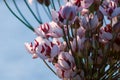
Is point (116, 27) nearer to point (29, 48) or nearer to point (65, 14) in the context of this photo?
point (65, 14)

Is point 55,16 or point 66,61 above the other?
point 55,16

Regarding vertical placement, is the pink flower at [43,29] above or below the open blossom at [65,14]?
below

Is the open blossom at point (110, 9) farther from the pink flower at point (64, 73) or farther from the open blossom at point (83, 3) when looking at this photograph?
the pink flower at point (64, 73)

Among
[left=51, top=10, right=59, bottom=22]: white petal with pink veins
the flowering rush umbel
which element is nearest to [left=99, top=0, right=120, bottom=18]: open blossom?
the flowering rush umbel

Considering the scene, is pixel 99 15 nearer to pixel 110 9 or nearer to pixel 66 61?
pixel 110 9

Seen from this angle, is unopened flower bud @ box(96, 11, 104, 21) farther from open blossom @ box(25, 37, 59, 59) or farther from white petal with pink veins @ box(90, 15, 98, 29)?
open blossom @ box(25, 37, 59, 59)

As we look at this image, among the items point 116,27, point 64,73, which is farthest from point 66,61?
point 116,27

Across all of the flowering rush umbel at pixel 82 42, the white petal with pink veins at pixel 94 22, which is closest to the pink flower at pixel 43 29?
the flowering rush umbel at pixel 82 42
